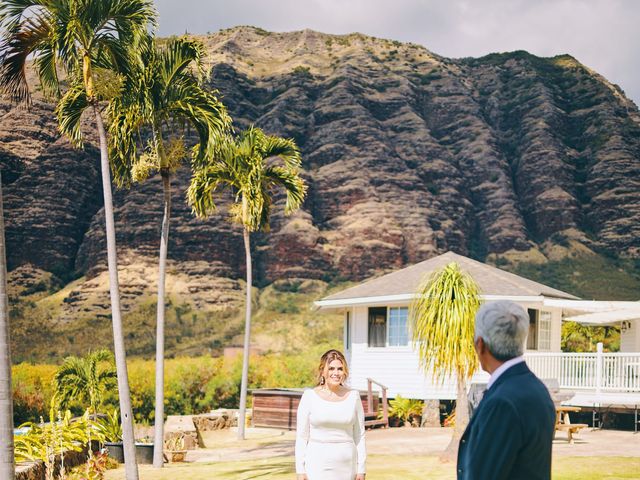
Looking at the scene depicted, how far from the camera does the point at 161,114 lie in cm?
1617

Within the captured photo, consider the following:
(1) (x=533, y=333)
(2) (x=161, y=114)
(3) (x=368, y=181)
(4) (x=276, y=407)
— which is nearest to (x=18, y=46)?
(2) (x=161, y=114)

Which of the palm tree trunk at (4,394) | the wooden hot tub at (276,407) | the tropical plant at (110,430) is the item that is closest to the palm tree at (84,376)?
the tropical plant at (110,430)

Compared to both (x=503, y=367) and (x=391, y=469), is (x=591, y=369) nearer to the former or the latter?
(x=391, y=469)

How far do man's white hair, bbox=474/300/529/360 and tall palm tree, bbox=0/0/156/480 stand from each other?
9463mm

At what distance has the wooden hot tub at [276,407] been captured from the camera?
25.8 metres

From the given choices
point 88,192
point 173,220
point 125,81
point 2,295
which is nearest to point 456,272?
point 125,81

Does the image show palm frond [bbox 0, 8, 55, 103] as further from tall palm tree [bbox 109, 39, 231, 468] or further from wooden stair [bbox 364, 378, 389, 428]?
wooden stair [bbox 364, 378, 389, 428]

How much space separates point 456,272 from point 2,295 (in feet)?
35.0

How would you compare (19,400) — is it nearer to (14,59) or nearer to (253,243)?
(14,59)

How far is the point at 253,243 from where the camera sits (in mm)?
102438

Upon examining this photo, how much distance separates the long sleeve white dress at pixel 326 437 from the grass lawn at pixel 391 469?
750 centimetres

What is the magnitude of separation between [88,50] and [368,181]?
306 feet

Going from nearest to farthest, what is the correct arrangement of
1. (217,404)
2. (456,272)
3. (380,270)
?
(456,272)
(217,404)
(380,270)

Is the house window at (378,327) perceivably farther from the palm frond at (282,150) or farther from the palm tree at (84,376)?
the palm tree at (84,376)
